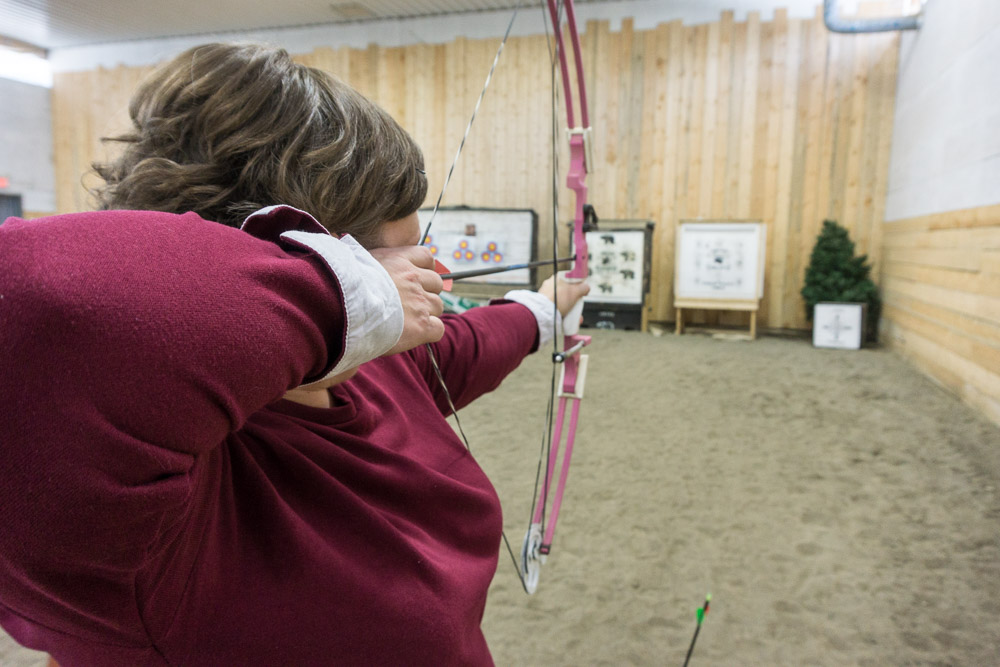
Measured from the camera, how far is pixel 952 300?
3162mm

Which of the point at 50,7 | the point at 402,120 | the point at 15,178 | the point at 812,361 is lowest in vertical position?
the point at 812,361

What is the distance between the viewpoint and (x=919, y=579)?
1.57 m

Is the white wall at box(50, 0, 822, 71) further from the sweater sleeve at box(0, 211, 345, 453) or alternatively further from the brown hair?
the sweater sleeve at box(0, 211, 345, 453)

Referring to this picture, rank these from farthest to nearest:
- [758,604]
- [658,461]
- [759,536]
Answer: [658,461], [759,536], [758,604]

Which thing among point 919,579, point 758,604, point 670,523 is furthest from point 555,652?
point 919,579

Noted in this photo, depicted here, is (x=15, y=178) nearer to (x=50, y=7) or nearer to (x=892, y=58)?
(x=50, y=7)

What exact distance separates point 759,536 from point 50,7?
6.95m

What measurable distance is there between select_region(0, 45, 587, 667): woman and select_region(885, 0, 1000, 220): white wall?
319 cm

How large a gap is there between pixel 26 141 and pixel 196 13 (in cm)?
318

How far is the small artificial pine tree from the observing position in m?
4.45

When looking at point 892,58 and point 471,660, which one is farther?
point 892,58

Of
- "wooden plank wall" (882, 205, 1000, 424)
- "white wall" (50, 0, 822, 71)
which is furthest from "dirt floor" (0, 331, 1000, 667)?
"white wall" (50, 0, 822, 71)

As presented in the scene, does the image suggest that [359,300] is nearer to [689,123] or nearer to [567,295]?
[567,295]

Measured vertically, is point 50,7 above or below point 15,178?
above
